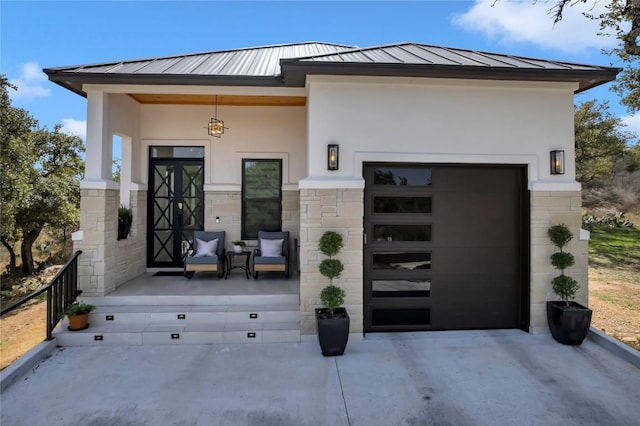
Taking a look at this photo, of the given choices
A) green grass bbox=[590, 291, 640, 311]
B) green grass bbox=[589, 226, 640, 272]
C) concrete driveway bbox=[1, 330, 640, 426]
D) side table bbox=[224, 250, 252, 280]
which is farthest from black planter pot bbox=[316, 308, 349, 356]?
green grass bbox=[589, 226, 640, 272]

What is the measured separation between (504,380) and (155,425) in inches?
137

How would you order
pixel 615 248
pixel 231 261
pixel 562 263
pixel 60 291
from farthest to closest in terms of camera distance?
pixel 615 248 < pixel 231 261 < pixel 562 263 < pixel 60 291

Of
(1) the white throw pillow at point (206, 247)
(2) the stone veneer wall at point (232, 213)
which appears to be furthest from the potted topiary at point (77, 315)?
(2) the stone veneer wall at point (232, 213)

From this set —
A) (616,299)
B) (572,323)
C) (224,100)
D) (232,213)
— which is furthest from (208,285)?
(616,299)

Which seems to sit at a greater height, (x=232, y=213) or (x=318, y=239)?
(x=232, y=213)

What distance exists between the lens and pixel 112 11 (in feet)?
25.1

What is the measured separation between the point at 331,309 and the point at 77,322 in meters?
3.43

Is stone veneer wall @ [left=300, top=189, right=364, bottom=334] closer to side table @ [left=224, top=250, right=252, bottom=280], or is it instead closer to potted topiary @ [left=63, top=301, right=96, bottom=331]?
side table @ [left=224, top=250, right=252, bottom=280]

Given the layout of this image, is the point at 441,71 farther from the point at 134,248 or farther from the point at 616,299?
the point at 616,299

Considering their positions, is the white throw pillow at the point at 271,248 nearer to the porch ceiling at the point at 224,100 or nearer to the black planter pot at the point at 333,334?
the black planter pot at the point at 333,334

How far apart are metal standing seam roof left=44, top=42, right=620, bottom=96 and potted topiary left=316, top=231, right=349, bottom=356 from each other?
227cm

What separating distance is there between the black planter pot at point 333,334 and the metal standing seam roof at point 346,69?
324 centimetres

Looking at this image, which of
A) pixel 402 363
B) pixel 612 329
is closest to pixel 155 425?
pixel 402 363

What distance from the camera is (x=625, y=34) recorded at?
21.6 ft
